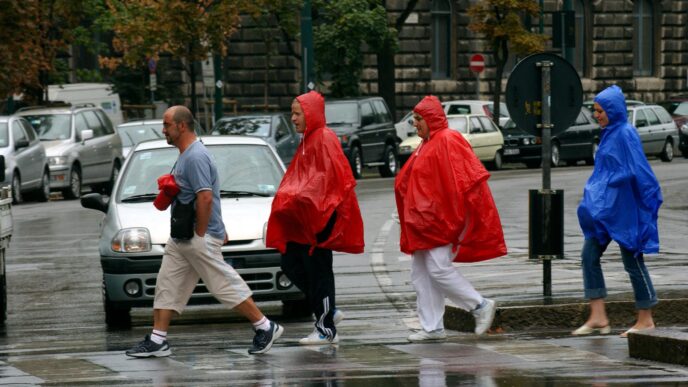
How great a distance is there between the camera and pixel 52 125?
3412 cm

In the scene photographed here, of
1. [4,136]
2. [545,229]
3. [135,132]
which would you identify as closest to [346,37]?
[135,132]

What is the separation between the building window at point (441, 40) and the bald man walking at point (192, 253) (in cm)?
4491

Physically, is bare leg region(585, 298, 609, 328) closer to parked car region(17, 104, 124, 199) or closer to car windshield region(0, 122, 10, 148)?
car windshield region(0, 122, 10, 148)

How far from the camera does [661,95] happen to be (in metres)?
59.6

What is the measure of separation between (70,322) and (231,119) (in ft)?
67.6

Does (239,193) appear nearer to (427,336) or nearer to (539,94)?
(539,94)

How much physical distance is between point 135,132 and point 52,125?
3.32 meters

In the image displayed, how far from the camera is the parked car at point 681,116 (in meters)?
48.4

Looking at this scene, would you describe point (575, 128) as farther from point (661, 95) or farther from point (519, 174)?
point (661, 95)

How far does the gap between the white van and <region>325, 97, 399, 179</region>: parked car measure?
9001 millimetres

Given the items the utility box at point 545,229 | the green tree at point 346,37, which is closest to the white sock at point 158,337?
the utility box at point 545,229

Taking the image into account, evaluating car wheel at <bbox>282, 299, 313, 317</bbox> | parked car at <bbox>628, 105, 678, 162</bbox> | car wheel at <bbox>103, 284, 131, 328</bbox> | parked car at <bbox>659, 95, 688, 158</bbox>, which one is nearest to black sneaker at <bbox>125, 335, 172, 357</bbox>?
car wheel at <bbox>103, 284, 131, 328</bbox>

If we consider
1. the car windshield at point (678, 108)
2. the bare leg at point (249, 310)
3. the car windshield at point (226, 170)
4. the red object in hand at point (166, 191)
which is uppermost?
the red object in hand at point (166, 191)

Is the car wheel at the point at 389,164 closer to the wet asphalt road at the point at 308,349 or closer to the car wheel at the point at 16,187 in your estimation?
the car wheel at the point at 16,187
